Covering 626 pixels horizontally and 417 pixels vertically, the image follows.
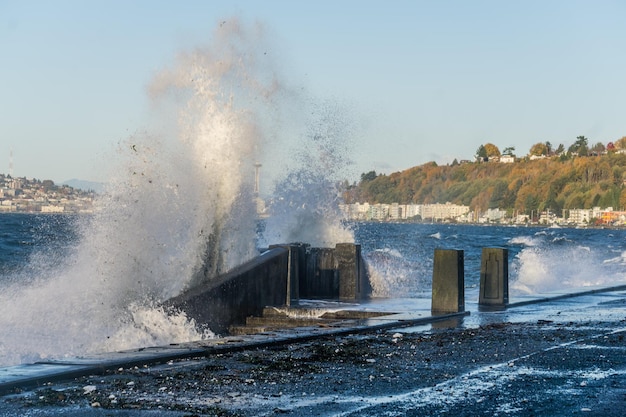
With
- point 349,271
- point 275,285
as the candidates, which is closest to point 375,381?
point 275,285

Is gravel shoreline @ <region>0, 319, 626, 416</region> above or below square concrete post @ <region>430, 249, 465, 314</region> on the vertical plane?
below

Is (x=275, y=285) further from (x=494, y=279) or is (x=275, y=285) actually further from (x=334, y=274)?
(x=494, y=279)

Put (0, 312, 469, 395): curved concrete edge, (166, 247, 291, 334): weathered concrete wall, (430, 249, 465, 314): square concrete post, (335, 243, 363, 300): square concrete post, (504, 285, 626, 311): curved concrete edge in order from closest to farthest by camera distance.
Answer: (0, 312, 469, 395): curved concrete edge < (166, 247, 291, 334): weathered concrete wall < (430, 249, 465, 314): square concrete post < (504, 285, 626, 311): curved concrete edge < (335, 243, 363, 300): square concrete post

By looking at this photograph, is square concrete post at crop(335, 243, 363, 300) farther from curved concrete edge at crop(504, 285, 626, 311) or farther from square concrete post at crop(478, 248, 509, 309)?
curved concrete edge at crop(504, 285, 626, 311)

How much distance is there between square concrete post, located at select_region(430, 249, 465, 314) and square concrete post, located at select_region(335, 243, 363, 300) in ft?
7.24

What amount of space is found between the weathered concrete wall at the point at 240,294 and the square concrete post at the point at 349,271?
1.34 meters

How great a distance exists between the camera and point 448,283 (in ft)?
50.1

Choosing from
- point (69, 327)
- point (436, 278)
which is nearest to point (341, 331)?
point (436, 278)

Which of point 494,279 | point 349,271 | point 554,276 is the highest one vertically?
point 349,271

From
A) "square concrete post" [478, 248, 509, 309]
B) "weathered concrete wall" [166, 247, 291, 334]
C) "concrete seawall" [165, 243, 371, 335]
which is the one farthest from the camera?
"square concrete post" [478, 248, 509, 309]

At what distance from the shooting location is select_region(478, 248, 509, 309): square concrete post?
55.3ft

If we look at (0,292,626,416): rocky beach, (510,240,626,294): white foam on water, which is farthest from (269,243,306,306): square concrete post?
(510,240,626,294): white foam on water

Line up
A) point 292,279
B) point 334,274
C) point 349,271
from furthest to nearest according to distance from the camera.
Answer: point 334,274, point 349,271, point 292,279

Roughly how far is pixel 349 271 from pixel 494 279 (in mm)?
2348
